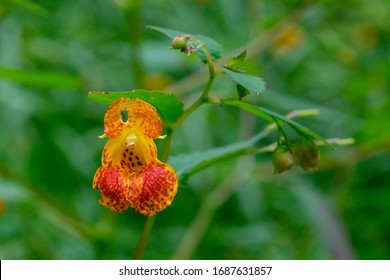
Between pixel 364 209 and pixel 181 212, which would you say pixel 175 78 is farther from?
pixel 364 209

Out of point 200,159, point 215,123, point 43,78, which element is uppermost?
point 215,123

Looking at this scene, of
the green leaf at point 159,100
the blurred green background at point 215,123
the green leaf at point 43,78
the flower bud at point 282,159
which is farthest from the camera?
the blurred green background at point 215,123

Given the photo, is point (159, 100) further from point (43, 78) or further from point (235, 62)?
point (43, 78)

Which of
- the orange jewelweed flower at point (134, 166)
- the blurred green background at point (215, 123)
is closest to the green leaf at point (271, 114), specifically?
the orange jewelweed flower at point (134, 166)

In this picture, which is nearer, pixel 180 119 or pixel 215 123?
pixel 180 119

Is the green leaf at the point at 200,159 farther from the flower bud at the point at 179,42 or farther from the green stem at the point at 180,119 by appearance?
the flower bud at the point at 179,42

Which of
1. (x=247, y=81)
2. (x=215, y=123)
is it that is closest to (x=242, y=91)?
(x=247, y=81)

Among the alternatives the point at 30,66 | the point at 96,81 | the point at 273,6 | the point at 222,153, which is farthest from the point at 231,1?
the point at 222,153
